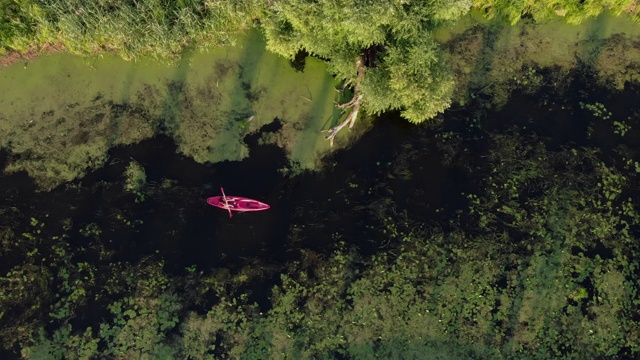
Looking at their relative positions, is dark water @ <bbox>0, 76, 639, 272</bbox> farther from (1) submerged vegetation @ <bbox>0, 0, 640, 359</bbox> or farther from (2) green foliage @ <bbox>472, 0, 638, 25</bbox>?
(2) green foliage @ <bbox>472, 0, 638, 25</bbox>

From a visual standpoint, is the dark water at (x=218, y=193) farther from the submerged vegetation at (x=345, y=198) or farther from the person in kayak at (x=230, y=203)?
the person in kayak at (x=230, y=203)

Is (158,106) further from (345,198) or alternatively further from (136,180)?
(345,198)

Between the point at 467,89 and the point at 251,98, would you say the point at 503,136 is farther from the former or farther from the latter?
the point at 251,98

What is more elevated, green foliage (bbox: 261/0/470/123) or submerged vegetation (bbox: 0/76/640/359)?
green foliage (bbox: 261/0/470/123)

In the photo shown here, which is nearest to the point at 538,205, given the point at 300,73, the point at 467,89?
the point at 467,89

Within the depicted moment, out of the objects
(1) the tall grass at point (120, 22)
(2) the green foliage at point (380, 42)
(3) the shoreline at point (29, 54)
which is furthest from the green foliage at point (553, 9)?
(3) the shoreline at point (29, 54)

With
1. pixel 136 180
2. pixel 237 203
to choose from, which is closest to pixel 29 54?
pixel 136 180

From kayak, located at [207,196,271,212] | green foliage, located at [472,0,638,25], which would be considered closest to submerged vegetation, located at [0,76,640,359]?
kayak, located at [207,196,271,212]
